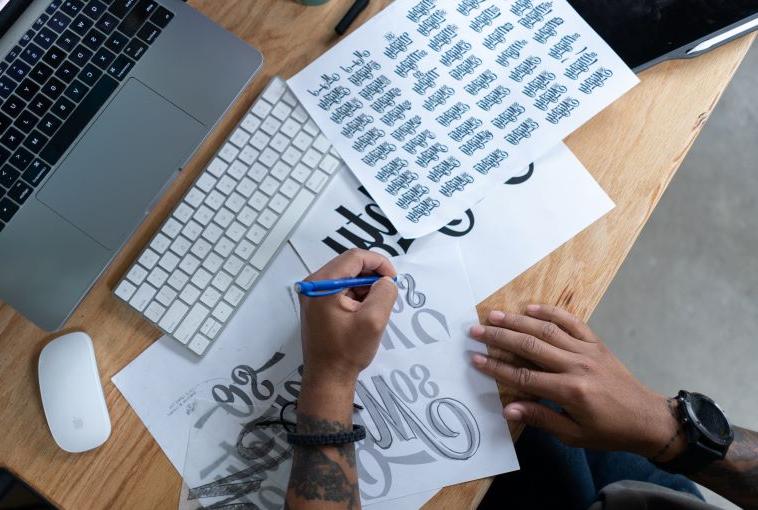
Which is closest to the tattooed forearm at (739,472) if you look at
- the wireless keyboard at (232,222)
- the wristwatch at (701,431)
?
the wristwatch at (701,431)

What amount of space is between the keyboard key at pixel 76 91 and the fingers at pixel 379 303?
1.21ft

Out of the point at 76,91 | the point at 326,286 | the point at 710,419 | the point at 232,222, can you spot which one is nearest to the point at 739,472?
the point at 710,419

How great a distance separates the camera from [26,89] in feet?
2.24

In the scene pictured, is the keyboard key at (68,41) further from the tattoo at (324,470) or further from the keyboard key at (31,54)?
the tattoo at (324,470)

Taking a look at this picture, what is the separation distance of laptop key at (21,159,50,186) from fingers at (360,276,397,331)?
1.18ft

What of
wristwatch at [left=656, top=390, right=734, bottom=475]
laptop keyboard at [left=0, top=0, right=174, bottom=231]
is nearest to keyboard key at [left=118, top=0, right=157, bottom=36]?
laptop keyboard at [left=0, top=0, right=174, bottom=231]

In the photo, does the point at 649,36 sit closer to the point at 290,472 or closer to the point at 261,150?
the point at 261,150

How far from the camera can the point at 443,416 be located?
2.25ft

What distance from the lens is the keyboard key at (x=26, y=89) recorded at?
2.24 ft

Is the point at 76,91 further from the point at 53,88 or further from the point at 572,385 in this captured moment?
the point at 572,385

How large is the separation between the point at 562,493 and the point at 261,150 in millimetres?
582

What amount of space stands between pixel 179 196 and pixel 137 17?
7.6 inches

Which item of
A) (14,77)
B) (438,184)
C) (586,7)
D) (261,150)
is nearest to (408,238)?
(438,184)

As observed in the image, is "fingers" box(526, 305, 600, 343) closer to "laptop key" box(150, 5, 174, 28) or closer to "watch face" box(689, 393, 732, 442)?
"watch face" box(689, 393, 732, 442)
